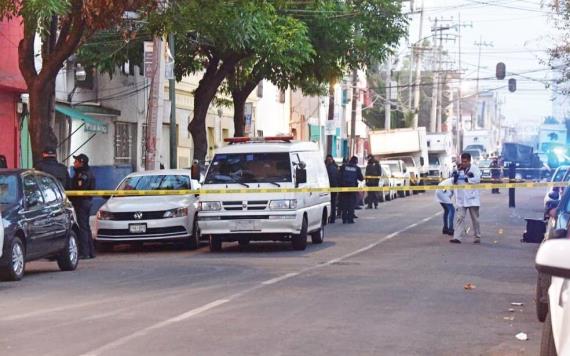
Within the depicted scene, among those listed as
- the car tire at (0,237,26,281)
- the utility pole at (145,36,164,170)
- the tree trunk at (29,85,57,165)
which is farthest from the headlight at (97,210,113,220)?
the utility pole at (145,36,164,170)

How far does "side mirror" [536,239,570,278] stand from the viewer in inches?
178

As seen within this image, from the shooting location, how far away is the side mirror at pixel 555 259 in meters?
4.53

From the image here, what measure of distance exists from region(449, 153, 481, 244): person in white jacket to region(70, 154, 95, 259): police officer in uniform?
293 inches

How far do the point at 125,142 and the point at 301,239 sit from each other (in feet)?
62.8

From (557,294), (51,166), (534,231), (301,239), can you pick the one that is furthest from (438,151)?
(557,294)

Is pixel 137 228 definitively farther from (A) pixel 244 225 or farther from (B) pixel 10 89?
(B) pixel 10 89

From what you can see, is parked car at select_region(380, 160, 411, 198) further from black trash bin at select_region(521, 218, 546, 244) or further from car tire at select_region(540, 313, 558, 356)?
car tire at select_region(540, 313, 558, 356)

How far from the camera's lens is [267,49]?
3055cm

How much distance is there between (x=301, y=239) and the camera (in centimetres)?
2139

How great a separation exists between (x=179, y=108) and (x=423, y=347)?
114 feet

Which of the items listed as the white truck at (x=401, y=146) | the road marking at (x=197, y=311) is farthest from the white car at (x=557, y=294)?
the white truck at (x=401, y=146)

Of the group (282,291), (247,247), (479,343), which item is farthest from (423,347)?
(247,247)

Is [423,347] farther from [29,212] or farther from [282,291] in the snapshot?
[29,212]

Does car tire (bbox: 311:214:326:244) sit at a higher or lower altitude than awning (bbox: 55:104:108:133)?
lower
